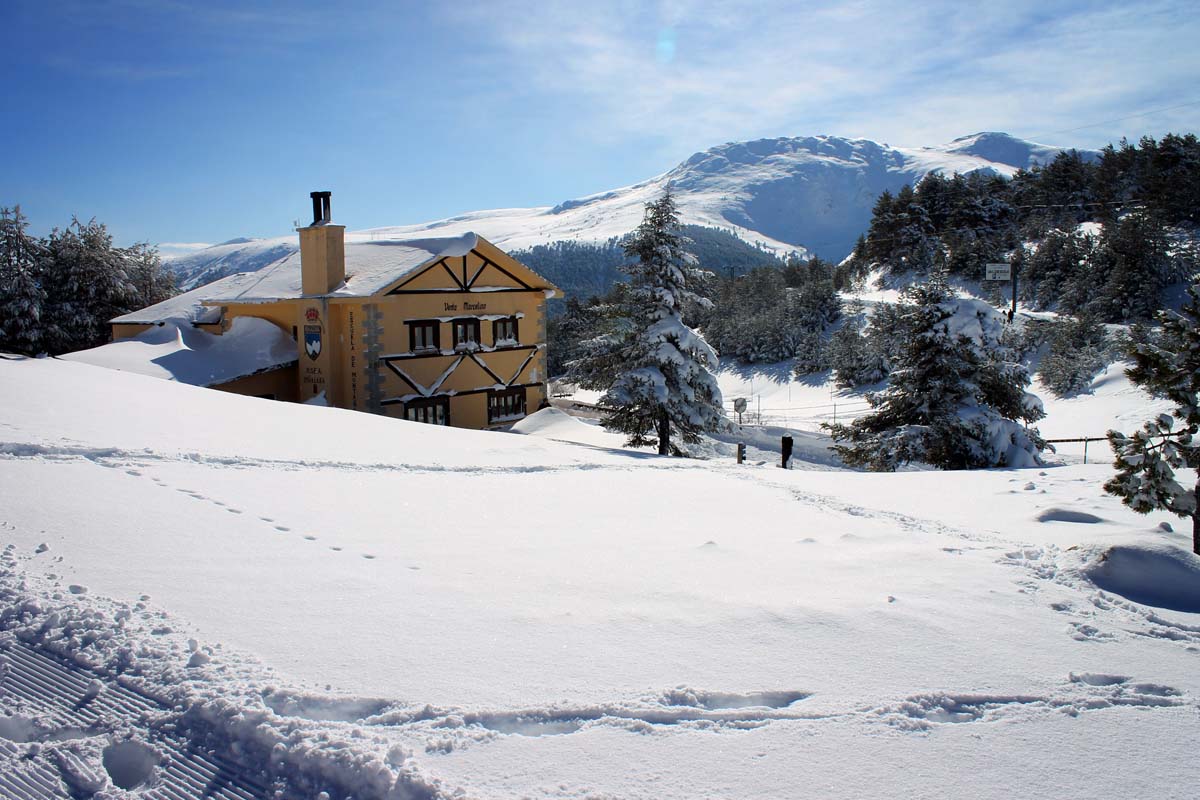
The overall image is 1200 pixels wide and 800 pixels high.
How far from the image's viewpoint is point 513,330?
83.9ft

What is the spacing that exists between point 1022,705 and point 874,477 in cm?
903

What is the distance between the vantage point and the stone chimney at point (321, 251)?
21.2m

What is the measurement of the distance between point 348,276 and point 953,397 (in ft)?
55.2

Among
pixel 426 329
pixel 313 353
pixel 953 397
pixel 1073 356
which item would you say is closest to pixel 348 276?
pixel 313 353

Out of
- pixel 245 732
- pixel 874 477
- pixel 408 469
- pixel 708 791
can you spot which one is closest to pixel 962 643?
pixel 708 791

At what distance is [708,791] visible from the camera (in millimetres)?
3150

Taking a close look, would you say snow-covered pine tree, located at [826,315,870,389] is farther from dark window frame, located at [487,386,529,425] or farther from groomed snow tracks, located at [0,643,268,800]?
groomed snow tracks, located at [0,643,268,800]

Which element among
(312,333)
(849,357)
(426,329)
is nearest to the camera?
(312,333)

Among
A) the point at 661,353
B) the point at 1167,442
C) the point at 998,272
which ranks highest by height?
the point at 998,272

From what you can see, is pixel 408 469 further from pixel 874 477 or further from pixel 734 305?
pixel 734 305

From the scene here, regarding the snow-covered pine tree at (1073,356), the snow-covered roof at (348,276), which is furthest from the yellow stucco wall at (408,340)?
the snow-covered pine tree at (1073,356)

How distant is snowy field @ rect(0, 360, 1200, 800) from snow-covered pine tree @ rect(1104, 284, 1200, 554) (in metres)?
0.68

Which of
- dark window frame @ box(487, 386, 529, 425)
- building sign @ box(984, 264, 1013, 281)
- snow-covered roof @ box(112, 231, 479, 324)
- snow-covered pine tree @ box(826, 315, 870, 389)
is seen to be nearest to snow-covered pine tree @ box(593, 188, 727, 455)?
dark window frame @ box(487, 386, 529, 425)

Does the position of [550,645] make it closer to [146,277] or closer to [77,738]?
[77,738]
